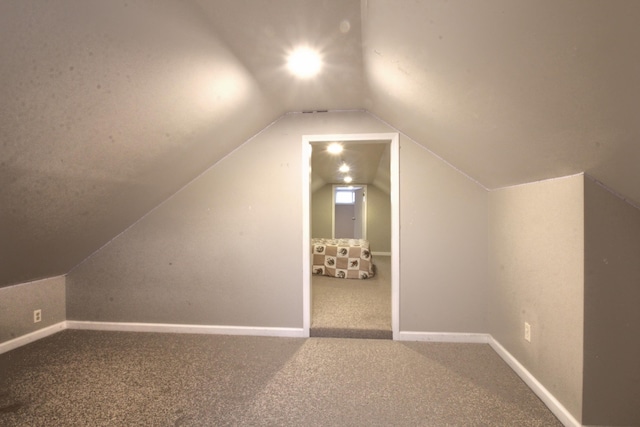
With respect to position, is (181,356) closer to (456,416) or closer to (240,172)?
(240,172)

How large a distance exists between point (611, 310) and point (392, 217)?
155cm

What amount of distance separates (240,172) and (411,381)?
2.25 meters

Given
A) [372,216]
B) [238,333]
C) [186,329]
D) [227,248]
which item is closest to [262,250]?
[227,248]

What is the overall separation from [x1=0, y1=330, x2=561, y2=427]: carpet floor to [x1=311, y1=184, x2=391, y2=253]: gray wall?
5.32 meters

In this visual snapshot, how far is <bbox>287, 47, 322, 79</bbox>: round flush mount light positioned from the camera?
1891 millimetres

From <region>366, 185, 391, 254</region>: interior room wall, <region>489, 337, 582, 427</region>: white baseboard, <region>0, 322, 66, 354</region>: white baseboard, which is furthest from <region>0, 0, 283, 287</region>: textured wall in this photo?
<region>366, 185, 391, 254</region>: interior room wall

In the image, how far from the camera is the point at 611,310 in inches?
60.3

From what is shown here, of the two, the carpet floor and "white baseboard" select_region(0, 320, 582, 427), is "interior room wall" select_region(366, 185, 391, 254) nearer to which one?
"white baseboard" select_region(0, 320, 582, 427)

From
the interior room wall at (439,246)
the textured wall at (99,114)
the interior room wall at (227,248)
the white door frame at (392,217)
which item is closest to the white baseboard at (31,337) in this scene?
the interior room wall at (227,248)

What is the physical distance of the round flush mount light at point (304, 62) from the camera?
1.89 meters

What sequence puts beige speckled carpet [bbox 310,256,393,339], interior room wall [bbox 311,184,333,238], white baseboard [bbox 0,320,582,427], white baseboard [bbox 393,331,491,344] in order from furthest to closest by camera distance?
interior room wall [bbox 311,184,333,238] → beige speckled carpet [bbox 310,256,393,339] → white baseboard [bbox 393,331,491,344] → white baseboard [bbox 0,320,582,427]

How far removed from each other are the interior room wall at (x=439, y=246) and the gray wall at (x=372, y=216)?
503cm

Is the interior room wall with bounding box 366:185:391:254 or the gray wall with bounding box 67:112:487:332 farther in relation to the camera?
the interior room wall with bounding box 366:185:391:254

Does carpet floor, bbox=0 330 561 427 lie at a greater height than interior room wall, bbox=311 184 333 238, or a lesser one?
lesser
